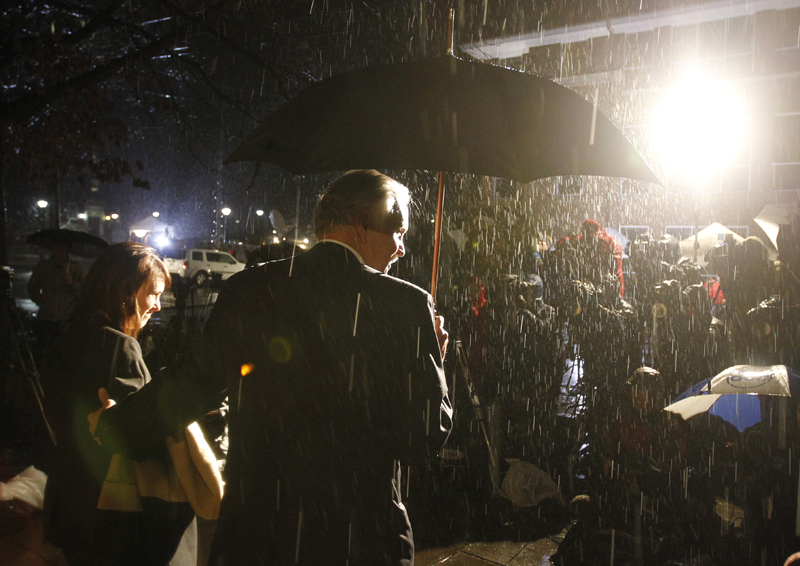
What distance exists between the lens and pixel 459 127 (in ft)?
7.40

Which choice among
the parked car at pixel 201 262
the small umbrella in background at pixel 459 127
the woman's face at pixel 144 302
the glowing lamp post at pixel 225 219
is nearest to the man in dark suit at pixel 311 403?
the woman's face at pixel 144 302

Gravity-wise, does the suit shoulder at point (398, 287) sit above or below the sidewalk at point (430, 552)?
above

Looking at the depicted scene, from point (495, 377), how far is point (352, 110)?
144 inches

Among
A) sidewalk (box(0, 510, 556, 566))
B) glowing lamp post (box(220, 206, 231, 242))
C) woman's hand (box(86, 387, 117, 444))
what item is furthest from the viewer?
glowing lamp post (box(220, 206, 231, 242))

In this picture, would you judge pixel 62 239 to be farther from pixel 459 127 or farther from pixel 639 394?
pixel 639 394

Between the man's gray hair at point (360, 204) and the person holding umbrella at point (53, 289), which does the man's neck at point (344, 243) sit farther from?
the person holding umbrella at point (53, 289)

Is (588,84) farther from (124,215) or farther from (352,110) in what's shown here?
(124,215)

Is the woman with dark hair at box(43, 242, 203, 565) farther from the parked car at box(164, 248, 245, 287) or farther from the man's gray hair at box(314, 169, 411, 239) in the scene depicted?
the parked car at box(164, 248, 245, 287)

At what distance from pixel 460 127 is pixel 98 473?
1.81m

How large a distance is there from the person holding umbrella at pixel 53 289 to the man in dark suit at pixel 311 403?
7.04 meters

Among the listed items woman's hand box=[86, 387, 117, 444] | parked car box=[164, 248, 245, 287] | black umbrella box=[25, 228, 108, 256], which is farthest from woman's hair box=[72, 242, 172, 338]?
parked car box=[164, 248, 245, 287]

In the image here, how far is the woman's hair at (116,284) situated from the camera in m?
2.09

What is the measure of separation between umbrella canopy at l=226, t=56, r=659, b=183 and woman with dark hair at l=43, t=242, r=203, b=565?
1.08 m

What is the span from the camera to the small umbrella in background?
7.42ft
